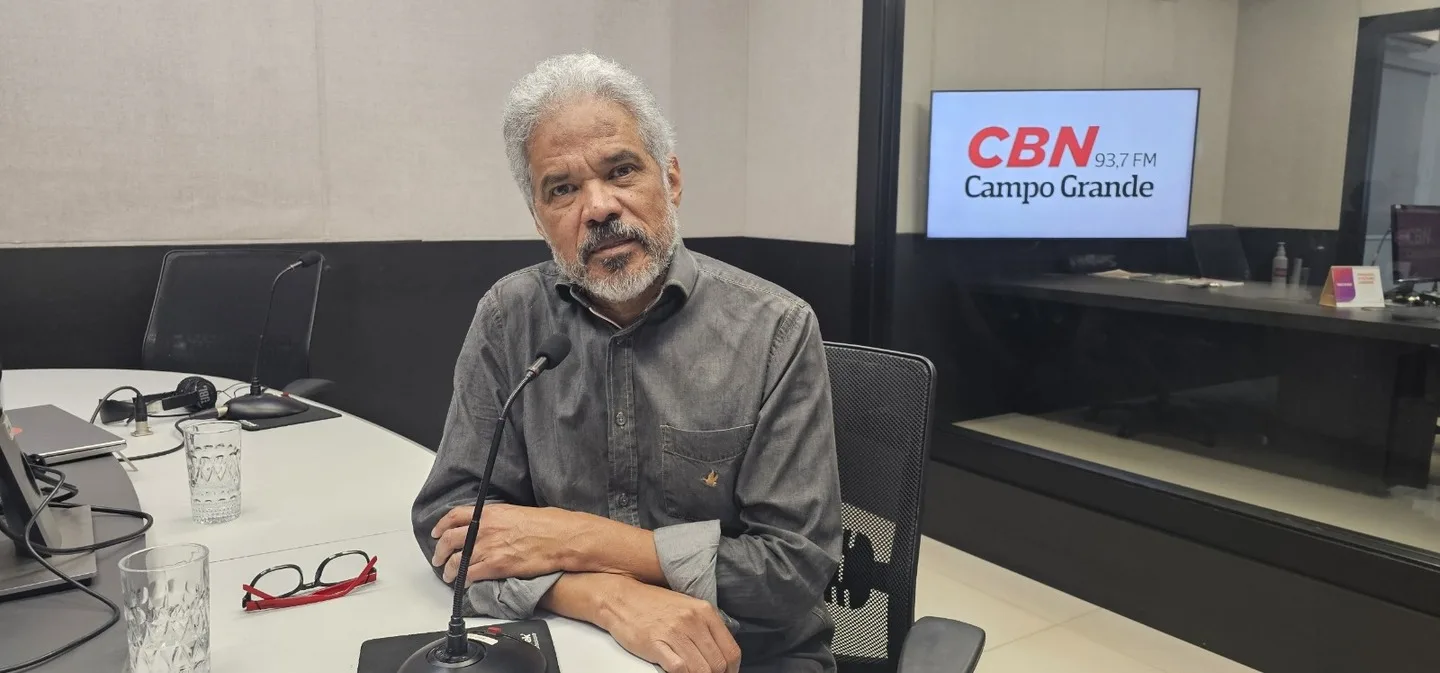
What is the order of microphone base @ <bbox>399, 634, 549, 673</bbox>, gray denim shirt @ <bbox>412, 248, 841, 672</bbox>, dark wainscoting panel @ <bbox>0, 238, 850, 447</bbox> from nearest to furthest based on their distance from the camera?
microphone base @ <bbox>399, 634, 549, 673</bbox>
gray denim shirt @ <bbox>412, 248, 841, 672</bbox>
dark wainscoting panel @ <bbox>0, 238, 850, 447</bbox>

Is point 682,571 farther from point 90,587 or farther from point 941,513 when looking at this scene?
point 941,513

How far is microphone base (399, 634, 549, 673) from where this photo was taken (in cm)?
88

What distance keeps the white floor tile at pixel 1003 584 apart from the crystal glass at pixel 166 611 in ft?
6.89

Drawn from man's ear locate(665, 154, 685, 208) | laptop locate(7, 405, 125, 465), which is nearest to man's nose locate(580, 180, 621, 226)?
man's ear locate(665, 154, 685, 208)

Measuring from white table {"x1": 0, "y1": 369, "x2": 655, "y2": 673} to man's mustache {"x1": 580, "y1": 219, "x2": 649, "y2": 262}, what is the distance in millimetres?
483

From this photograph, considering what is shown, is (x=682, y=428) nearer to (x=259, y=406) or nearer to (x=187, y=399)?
(x=259, y=406)

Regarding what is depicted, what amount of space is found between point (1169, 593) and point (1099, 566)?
226mm

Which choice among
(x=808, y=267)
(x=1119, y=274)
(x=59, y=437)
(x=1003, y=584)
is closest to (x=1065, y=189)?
(x=1119, y=274)

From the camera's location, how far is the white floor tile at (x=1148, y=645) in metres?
2.43

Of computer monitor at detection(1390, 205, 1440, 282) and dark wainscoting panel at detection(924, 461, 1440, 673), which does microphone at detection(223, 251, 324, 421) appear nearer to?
dark wainscoting panel at detection(924, 461, 1440, 673)

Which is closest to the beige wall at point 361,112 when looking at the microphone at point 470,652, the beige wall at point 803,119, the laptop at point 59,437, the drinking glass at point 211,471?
the beige wall at point 803,119

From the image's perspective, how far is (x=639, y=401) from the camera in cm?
125

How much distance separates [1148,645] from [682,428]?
77.1 inches

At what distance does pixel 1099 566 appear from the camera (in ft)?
9.22
